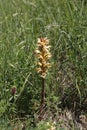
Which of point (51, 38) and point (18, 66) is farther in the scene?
point (51, 38)

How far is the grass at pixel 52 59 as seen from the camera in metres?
2.98

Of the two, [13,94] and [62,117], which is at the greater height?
[13,94]

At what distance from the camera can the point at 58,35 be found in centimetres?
328

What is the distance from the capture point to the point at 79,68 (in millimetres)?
3062

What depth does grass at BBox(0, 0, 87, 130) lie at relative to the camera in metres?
2.98

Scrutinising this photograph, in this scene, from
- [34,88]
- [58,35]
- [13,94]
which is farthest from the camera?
[58,35]

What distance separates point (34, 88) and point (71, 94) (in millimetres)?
296

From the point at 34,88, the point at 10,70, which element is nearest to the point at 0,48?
the point at 10,70

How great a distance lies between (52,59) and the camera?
10.4ft

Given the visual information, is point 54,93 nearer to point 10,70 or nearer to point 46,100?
point 46,100

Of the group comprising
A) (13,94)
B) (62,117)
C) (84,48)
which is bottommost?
(62,117)

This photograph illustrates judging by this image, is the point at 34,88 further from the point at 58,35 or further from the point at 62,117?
the point at 58,35

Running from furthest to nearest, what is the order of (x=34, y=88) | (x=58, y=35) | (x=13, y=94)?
(x=58, y=35) → (x=34, y=88) → (x=13, y=94)

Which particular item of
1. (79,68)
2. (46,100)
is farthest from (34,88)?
(79,68)
